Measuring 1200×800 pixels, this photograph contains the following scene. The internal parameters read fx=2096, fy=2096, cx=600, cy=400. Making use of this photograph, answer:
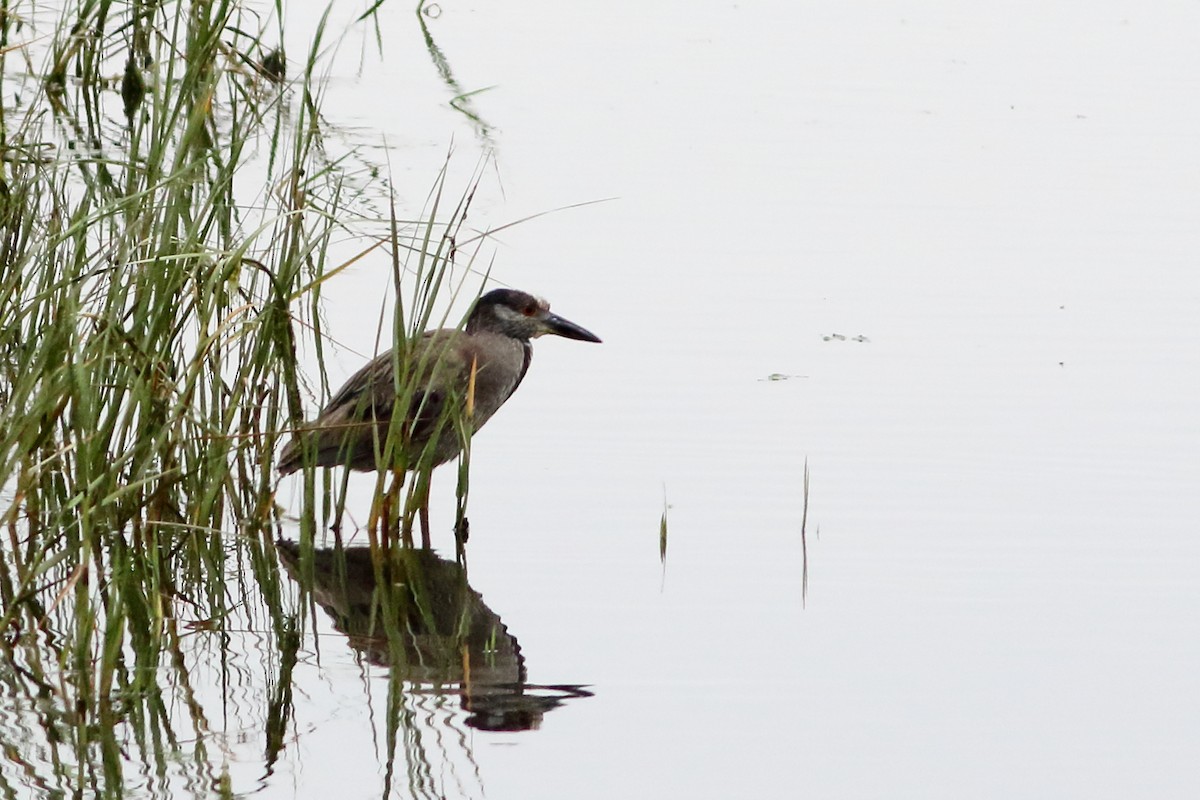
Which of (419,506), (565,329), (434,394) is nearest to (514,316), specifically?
(565,329)

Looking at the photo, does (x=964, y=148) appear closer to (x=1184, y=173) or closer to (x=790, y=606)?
(x=1184, y=173)

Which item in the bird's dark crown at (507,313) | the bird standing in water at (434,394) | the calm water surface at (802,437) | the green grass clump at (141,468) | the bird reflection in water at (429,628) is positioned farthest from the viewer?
the bird's dark crown at (507,313)

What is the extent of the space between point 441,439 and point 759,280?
2.21 m

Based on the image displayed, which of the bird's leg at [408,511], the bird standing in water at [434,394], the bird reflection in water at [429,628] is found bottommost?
the bird reflection in water at [429,628]

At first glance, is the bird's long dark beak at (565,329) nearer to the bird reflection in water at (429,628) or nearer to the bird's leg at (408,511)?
the bird's leg at (408,511)

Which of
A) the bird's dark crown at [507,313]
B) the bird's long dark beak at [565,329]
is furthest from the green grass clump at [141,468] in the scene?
the bird's long dark beak at [565,329]

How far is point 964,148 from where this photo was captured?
9.88 meters

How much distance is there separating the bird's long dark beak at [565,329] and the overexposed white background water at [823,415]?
0.22 m

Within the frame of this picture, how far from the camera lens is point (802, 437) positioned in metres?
6.44

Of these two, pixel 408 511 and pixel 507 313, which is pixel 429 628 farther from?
pixel 507 313

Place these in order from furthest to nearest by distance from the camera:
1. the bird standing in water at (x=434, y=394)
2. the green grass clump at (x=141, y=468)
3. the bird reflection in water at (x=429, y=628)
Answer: the bird standing in water at (x=434, y=394) → the bird reflection in water at (x=429, y=628) → the green grass clump at (x=141, y=468)

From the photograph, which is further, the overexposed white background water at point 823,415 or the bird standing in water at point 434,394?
the bird standing in water at point 434,394

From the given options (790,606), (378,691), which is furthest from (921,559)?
(378,691)

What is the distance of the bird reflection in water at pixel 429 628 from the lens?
14.3 feet
